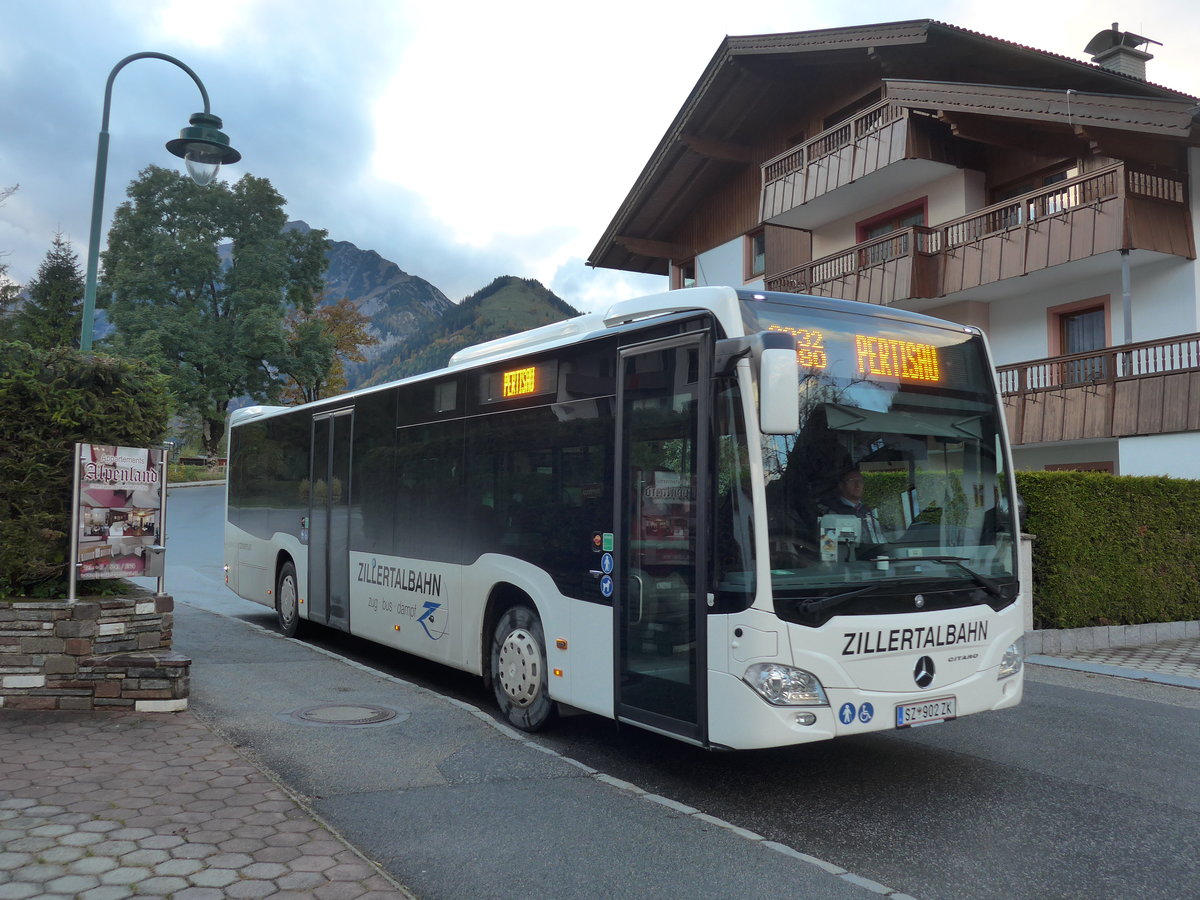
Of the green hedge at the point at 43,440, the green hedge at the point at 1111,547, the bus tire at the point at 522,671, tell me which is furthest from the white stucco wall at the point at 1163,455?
the green hedge at the point at 43,440

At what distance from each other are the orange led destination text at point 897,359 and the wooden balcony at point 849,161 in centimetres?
1571

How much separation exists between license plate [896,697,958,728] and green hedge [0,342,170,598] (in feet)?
19.0

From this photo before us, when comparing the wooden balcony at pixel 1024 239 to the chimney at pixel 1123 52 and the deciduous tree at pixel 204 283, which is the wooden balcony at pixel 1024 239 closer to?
the chimney at pixel 1123 52

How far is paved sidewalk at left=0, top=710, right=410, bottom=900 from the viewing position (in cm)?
402

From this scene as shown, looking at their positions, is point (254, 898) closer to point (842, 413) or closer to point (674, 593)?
point (674, 593)

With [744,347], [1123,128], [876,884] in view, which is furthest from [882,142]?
[876,884]

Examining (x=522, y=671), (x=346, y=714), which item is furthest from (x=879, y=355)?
(x=346, y=714)

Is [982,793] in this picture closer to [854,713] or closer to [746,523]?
[854,713]

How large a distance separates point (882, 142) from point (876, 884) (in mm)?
19188

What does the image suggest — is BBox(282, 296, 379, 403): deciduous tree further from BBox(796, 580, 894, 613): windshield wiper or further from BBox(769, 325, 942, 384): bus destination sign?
BBox(796, 580, 894, 613): windshield wiper

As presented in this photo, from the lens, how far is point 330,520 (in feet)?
36.3

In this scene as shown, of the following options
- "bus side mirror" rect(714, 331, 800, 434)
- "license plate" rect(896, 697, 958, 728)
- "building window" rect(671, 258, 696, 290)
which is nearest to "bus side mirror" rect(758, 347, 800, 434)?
"bus side mirror" rect(714, 331, 800, 434)

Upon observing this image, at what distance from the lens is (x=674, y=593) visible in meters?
5.74

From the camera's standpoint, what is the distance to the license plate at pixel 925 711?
5.50 metres
